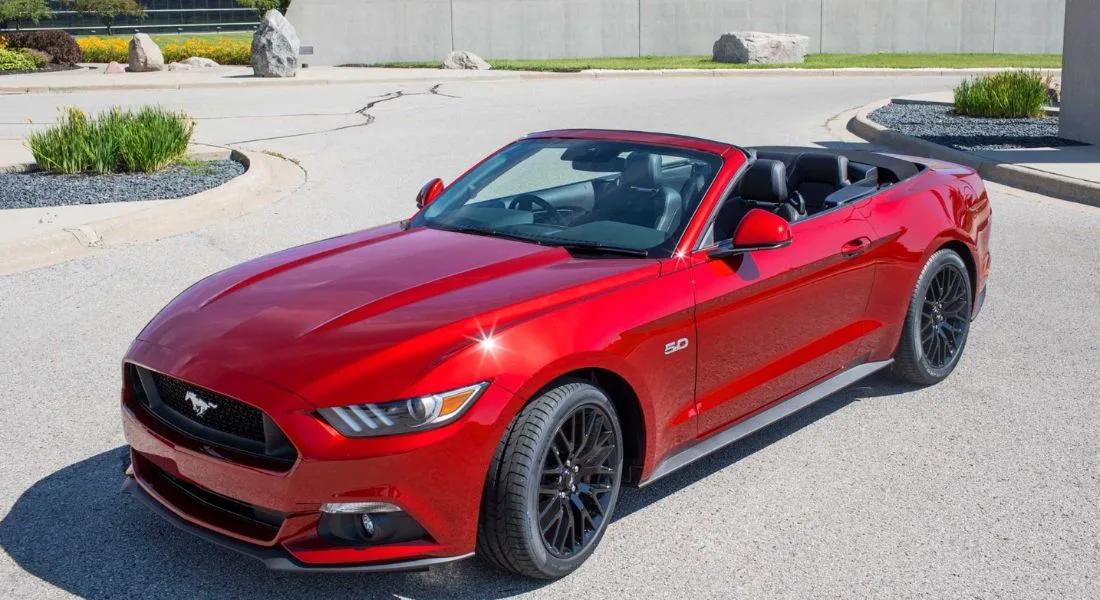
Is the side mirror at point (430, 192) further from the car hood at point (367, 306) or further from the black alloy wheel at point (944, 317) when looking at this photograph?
the black alloy wheel at point (944, 317)

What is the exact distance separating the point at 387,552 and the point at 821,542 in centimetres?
170

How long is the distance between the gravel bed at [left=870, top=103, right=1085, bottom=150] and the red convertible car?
994 centimetres

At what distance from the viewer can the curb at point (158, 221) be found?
909 cm

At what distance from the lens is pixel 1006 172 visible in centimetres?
1282

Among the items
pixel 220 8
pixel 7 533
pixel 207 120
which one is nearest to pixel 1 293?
pixel 7 533

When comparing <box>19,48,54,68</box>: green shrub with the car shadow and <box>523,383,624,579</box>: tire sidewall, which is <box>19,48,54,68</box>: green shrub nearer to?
the car shadow

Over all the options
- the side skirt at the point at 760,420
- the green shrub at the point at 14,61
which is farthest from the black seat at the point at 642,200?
the green shrub at the point at 14,61

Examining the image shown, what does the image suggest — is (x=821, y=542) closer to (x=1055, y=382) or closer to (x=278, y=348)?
(x=278, y=348)

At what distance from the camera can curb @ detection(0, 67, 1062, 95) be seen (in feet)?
87.5

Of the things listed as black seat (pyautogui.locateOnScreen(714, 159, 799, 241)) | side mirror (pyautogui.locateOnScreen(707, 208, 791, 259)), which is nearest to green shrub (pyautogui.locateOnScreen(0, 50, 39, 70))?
black seat (pyautogui.locateOnScreen(714, 159, 799, 241))

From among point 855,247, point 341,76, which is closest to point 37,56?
point 341,76

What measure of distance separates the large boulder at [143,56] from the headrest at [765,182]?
3200 centimetres

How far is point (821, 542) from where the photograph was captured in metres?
4.46

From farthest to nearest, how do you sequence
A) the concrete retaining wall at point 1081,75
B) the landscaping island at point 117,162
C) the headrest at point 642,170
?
the concrete retaining wall at point 1081,75, the landscaping island at point 117,162, the headrest at point 642,170
